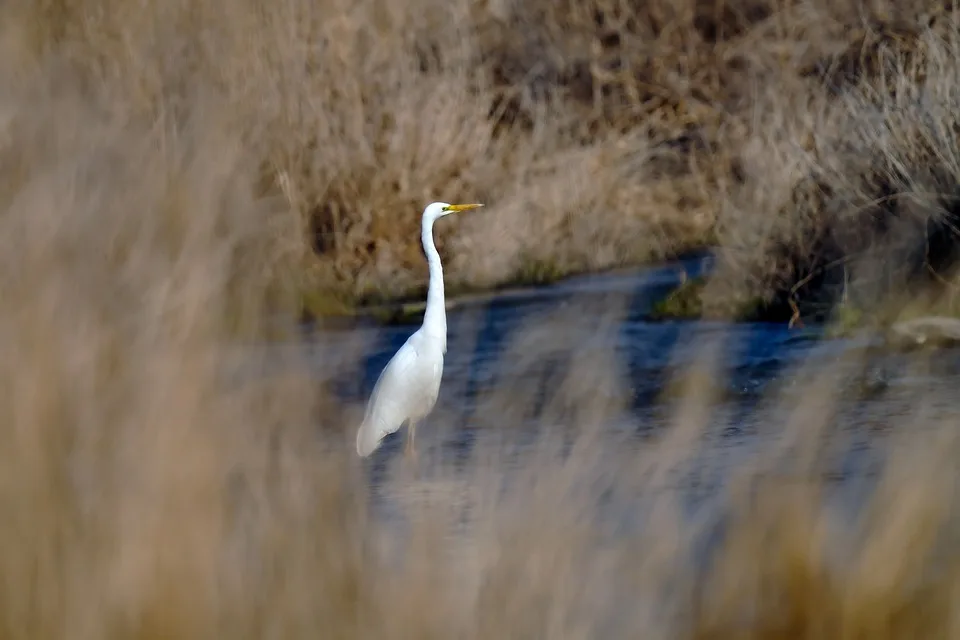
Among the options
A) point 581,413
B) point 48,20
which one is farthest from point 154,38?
point 581,413

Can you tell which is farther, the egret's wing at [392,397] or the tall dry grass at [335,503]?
the egret's wing at [392,397]

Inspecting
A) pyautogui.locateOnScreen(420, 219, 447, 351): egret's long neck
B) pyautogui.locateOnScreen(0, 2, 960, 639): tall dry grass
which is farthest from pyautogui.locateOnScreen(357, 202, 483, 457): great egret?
pyautogui.locateOnScreen(0, 2, 960, 639): tall dry grass

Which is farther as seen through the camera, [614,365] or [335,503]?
[614,365]

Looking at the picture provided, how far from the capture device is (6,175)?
3838 mm

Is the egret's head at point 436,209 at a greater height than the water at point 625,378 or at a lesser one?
greater

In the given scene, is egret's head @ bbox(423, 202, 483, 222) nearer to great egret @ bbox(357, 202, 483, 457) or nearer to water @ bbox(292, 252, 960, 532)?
water @ bbox(292, 252, 960, 532)

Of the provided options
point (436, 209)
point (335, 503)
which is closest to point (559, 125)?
point (436, 209)

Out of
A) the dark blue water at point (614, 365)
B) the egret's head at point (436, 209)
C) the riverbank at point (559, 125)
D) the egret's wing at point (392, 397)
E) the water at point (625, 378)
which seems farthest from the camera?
the riverbank at point (559, 125)

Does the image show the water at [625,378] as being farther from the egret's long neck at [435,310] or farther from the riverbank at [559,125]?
the riverbank at [559,125]

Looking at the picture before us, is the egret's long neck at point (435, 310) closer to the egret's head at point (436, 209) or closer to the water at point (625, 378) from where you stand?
the water at point (625, 378)

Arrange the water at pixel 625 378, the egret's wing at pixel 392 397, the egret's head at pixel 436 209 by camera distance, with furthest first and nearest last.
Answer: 1. the egret's head at pixel 436 209
2. the egret's wing at pixel 392 397
3. the water at pixel 625 378

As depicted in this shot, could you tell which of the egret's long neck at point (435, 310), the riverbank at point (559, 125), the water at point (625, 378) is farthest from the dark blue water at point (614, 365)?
the riverbank at point (559, 125)

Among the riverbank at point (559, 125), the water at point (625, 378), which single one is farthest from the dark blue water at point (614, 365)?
the riverbank at point (559, 125)

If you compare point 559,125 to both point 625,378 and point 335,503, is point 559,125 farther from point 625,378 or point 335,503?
point 335,503
